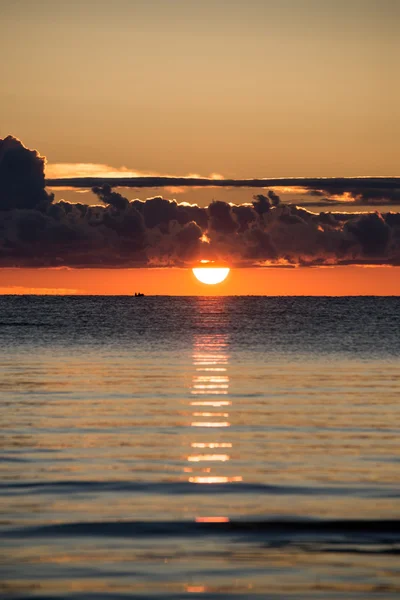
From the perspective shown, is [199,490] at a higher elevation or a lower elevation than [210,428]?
lower

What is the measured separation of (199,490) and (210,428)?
8.91 metres

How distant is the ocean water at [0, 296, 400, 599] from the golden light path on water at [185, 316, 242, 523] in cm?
8

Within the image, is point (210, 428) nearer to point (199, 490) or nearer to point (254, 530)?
point (199, 490)

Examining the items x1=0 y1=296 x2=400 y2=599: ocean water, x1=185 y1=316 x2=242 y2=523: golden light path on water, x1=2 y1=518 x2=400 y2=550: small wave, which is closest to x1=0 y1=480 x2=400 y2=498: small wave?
x1=0 y1=296 x2=400 y2=599: ocean water

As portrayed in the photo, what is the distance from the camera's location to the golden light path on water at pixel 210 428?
22.6 m

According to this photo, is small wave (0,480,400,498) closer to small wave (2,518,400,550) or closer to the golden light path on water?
the golden light path on water

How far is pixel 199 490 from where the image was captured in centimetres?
2103

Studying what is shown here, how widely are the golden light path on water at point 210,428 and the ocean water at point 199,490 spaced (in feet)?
0.26

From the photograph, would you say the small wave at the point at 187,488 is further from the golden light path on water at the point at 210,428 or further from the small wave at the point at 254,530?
the small wave at the point at 254,530

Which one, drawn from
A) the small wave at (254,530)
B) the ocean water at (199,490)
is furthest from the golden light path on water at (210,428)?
the small wave at (254,530)

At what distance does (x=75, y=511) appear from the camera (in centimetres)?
1889

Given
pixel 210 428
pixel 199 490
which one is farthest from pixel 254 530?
pixel 210 428

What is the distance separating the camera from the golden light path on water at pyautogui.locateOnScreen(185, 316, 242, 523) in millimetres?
22578

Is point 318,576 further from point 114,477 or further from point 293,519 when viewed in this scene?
point 114,477
